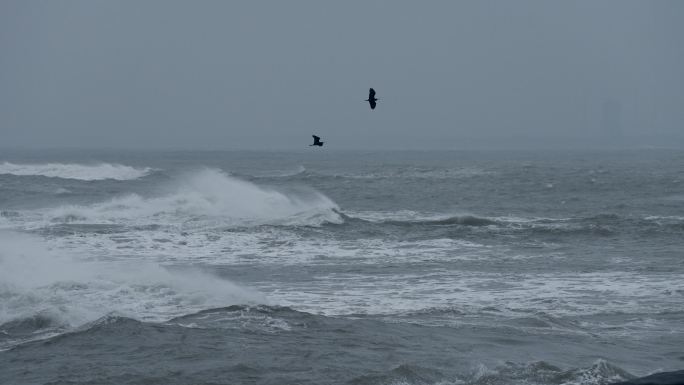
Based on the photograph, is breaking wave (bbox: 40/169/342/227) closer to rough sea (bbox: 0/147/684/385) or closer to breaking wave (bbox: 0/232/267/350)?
rough sea (bbox: 0/147/684/385)

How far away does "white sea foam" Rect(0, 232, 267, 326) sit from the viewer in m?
12.8

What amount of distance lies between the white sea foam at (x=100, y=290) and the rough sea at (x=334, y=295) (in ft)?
0.18

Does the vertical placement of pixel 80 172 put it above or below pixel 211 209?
below

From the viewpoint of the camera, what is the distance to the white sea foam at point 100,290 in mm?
12812

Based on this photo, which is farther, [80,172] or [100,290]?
[80,172]

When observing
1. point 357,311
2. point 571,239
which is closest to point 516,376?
point 357,311

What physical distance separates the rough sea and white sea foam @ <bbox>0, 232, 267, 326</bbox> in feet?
0.18

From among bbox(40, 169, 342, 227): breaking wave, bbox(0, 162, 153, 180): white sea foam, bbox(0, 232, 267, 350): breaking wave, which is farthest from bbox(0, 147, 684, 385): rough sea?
bbox(0, 162, 153, 180): white sea foam

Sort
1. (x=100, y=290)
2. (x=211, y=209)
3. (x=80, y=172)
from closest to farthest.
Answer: (x=100, y=290) < (x=211, y=209) < (x=80, y=172)

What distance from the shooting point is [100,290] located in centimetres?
1466

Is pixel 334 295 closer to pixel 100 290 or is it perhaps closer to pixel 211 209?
pixel 100 290

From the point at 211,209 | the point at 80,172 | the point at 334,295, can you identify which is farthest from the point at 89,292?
the point at 80,172

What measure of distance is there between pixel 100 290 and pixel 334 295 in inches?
159

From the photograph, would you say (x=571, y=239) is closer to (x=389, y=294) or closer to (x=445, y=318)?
(x=389, y=294)
